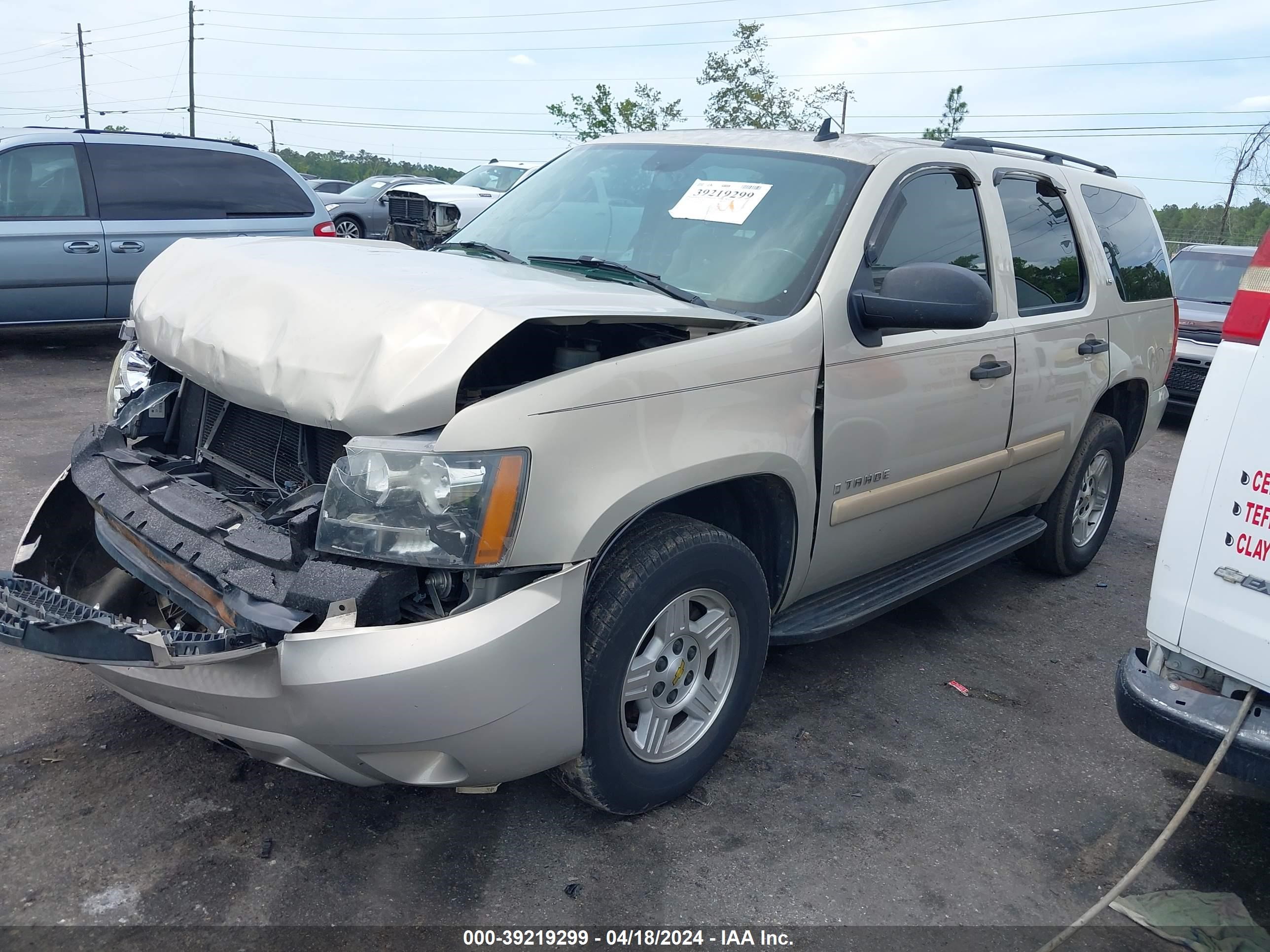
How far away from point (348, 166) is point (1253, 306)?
73665 millimetres

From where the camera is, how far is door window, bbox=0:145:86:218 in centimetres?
786

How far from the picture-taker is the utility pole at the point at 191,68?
2016 inches

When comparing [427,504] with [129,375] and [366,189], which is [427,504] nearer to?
[129,375]

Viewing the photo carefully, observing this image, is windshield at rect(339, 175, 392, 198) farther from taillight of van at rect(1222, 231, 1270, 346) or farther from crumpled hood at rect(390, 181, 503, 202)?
taillight of van at rect(1222, 231, 1270, 346)

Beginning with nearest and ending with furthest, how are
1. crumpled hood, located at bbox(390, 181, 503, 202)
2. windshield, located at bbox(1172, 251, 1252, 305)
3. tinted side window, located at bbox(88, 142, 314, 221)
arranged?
tinted side window, located at bbox(88, 142, 314, 221), windshield, located at bbox(1172, 251, 1252, 305), crumpled hood, located at bbox(390, 181, 503, 202)

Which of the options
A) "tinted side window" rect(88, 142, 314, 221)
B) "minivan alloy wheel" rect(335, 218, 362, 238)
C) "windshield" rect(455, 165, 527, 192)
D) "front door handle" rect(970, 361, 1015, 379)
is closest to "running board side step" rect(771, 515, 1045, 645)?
"front door handle" rect(970, 361, 1015, 379)

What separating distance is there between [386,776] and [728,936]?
2.98 feet

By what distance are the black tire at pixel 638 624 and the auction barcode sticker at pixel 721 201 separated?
3.57 ft

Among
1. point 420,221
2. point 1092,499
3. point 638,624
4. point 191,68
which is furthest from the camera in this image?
point 191,68

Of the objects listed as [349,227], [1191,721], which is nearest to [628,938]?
[1191,721]

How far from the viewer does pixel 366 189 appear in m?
20.0

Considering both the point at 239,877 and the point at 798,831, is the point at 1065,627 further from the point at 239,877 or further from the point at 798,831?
A: the point at 239,877

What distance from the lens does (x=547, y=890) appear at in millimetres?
2562

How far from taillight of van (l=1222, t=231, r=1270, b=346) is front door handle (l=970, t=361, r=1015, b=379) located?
1158mm
